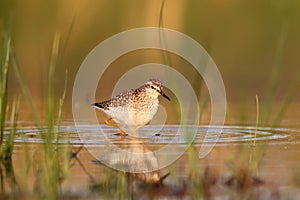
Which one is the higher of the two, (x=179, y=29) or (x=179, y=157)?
(x=179, y=29)

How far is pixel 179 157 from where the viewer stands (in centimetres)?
728

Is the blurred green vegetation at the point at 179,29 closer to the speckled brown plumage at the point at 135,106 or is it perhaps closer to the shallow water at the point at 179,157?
the speckled brown plumage at the point at 135,106

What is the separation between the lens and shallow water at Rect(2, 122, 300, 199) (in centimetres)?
605

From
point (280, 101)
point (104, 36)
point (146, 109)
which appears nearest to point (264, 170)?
point (146, 109)

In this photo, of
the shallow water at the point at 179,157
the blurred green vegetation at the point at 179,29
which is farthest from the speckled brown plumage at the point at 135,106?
the blurred green vegetation at the point at 179,29

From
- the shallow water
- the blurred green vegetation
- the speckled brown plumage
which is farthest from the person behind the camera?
the blurred green vegetation

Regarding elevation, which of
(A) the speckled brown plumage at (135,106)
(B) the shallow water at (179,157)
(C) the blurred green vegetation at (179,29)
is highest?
(C) the blurred green vegetation at (179,29)

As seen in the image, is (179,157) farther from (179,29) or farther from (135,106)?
(179,29)

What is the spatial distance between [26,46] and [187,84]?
21.8 feet

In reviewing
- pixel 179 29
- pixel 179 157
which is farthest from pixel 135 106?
pixel 179 29

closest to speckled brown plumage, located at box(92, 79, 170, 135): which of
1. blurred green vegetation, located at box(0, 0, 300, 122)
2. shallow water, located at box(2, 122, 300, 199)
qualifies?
shallow water, located at box(2, 122, 300, 199)

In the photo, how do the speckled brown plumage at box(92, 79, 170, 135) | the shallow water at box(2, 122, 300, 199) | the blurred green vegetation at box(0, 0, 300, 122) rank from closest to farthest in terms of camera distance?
the shallow water at box(2, 122, 300, 199) < the speckled brown plumage at box(92, 79, 170, 135) < the blurred green vegetation at box(0, 0, 300, 122)

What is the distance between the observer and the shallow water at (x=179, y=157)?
6.05 meters

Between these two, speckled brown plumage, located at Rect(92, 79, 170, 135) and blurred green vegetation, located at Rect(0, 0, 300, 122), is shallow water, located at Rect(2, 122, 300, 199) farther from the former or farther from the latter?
blurred green vegetation, located at Rect(0, 0, 300, 122)
